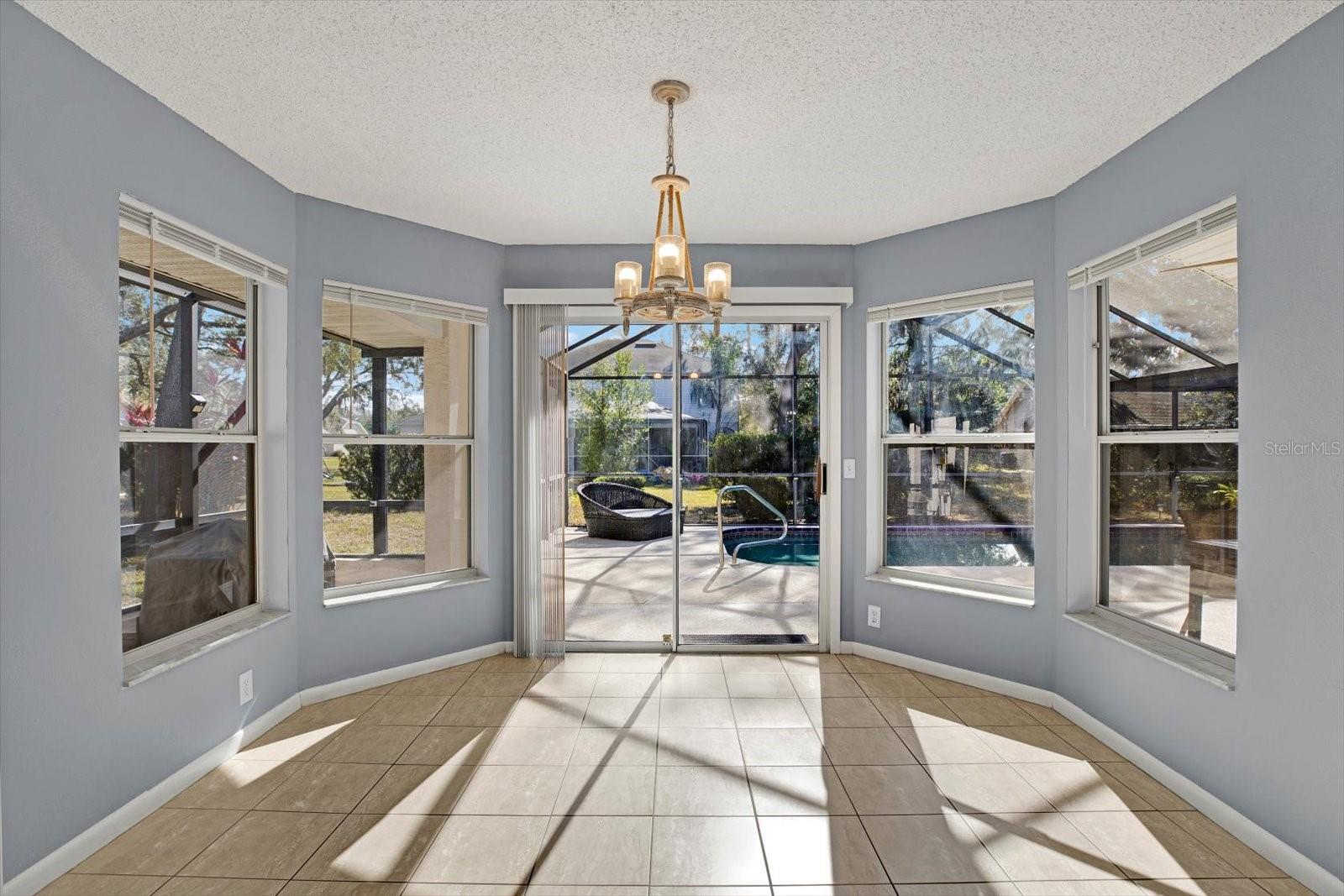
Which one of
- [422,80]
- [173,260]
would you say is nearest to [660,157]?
[422,80]

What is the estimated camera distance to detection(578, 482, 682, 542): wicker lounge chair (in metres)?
4.10

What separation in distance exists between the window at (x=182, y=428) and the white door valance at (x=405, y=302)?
0.30 m

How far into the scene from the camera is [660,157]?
2844mm

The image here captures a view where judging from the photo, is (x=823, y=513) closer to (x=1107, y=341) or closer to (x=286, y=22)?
(x=1107, y=341)

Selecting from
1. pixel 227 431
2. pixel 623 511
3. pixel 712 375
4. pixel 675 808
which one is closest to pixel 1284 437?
pixel 675 808

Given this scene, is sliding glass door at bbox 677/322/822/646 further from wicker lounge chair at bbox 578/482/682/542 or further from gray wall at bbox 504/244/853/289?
gray wall at bbox 504/244/853/289

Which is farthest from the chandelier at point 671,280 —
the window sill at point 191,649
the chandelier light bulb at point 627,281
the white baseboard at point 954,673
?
the white baseboard at point 954,673

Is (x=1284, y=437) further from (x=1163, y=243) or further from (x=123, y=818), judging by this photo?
(x=123, y=818)

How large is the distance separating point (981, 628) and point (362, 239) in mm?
3907

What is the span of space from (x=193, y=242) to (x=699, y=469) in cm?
272

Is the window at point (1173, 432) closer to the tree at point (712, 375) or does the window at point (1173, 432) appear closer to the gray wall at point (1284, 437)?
the gray wall at point (1284, 437)

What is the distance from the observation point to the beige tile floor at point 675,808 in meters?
1.96

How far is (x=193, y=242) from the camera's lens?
8.48 feet

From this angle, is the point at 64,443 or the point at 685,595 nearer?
the point at 64,443
